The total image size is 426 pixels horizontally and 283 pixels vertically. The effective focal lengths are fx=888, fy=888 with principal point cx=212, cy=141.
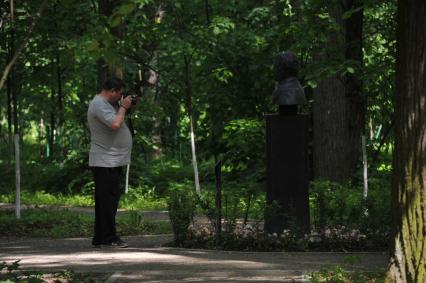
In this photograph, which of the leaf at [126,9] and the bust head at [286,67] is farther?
the bust head at [286,67]

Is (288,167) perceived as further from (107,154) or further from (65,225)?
(65,225)

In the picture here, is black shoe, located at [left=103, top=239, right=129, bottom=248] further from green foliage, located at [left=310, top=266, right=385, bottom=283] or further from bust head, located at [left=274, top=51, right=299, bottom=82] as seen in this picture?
green foliage, located at [left=310, top=266, right=385, bottom=283]

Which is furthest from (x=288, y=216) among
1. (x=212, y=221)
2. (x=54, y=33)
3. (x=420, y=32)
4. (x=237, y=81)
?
(x=54, y=33)

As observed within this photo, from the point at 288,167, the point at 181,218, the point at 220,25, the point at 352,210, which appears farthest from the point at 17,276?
the point at 220,25

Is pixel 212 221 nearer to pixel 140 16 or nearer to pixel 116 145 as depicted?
pixel 116 145

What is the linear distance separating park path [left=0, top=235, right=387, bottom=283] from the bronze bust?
6.07 ft

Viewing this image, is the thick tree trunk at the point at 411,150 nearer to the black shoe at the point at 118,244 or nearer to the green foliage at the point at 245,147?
the black shoe at the point at 118,244

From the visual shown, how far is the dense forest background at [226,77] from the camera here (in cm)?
1376

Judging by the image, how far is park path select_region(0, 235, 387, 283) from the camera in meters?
7.23

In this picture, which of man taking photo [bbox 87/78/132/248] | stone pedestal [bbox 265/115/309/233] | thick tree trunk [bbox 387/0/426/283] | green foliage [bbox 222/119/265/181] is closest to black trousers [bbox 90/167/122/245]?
man taking photo [bbox 87/78/132/248]

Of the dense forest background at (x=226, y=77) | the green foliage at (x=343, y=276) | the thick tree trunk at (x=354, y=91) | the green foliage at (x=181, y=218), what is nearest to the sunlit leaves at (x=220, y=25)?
the dense forest background at (x=226, y=77)

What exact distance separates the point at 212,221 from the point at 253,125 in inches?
260

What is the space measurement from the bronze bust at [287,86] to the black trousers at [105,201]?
6.62 feet

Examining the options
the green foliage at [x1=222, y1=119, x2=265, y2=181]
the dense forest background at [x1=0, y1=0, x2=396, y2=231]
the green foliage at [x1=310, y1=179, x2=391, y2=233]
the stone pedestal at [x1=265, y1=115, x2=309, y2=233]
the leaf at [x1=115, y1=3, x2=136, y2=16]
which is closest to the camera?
the leaf at [x1=115, y1=3, x2=136, y2=16]
